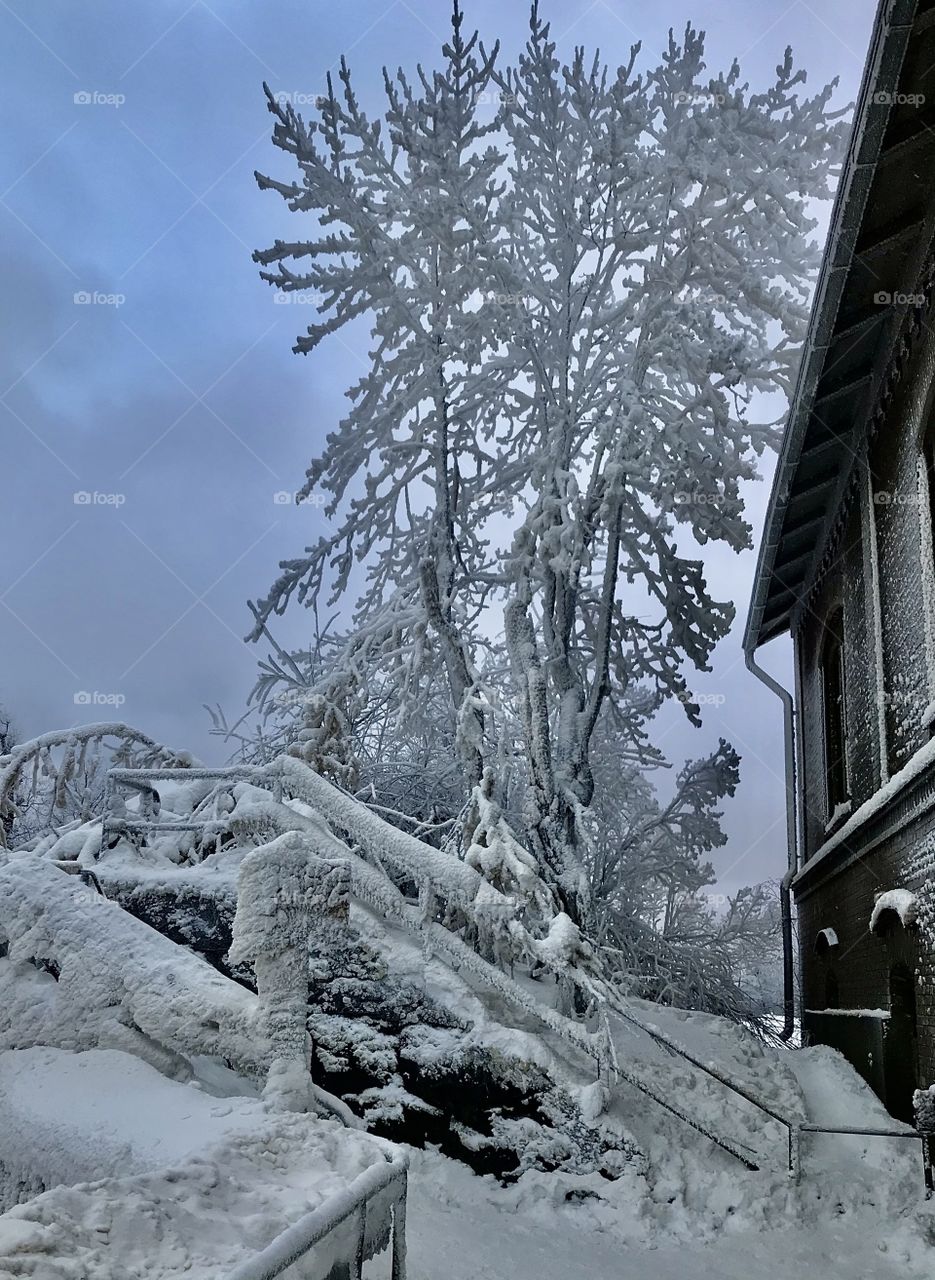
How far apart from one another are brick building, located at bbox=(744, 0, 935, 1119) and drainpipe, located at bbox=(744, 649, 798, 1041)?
6.31 feet

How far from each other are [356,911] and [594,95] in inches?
425

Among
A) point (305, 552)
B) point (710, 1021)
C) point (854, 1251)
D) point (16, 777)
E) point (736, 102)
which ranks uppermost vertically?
point (736, 102)

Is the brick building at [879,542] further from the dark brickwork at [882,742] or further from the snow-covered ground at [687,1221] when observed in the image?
the snow-covered ground at [687,1221]

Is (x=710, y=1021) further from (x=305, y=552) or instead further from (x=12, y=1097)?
(x=12, y=1097)

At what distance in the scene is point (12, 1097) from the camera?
12.8 ft

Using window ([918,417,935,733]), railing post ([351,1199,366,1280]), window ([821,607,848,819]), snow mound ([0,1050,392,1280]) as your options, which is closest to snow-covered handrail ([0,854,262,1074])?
snow mound ([0,1050,392,1280])

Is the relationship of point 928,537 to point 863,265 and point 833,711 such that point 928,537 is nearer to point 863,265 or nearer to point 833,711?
point 863,265

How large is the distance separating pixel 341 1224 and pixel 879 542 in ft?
27.3

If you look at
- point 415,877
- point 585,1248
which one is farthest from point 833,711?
point 585,1248

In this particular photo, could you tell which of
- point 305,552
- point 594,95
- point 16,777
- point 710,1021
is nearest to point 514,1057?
point 16,777

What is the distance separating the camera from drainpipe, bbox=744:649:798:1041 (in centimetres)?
1474

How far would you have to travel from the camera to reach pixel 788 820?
51.4 feet

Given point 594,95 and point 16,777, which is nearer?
point 16,777

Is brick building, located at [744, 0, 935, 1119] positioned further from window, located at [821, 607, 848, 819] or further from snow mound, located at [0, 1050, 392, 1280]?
snow mound, located at [0, 1050, 392, 1280]
